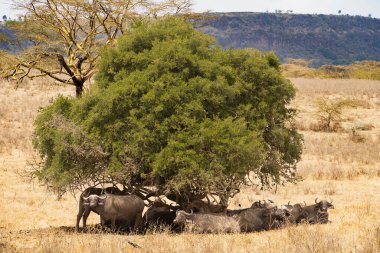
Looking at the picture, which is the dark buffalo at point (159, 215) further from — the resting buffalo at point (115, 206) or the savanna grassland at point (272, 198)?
the savanna grassland at point (272, 198)

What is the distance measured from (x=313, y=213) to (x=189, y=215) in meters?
3.47

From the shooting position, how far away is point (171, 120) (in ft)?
41.8

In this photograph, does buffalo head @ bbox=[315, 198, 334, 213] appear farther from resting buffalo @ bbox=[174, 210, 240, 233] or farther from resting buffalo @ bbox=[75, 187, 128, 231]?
resting buffalo @ bbox=[75, 187, 128, 231]

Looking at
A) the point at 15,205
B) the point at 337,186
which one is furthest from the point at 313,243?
the point at 337,186

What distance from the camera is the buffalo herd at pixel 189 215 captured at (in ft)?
42.5

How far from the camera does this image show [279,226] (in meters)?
13.6

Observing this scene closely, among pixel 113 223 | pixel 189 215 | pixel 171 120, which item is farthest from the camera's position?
pixel 113 223

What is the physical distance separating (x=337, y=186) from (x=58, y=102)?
11967 millimetres

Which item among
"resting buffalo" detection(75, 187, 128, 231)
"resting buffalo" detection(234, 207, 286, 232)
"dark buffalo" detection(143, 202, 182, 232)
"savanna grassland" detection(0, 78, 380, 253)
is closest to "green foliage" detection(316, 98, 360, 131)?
"savanna grassland" detection(0, 78, 380, 253)

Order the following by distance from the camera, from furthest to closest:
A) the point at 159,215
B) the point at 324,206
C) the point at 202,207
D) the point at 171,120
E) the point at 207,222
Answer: the point at 159,215 < the point at 202,207 < the point at 324,206 < the point at 207,222 < the point at 171,120

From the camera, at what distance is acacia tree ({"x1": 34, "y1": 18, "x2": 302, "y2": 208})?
41.0 feet

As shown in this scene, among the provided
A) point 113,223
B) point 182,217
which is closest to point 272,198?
point 182,217

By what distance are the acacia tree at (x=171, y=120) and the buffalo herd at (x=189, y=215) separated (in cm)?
48

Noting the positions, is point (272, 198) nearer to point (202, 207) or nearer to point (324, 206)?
point (324, 206)
